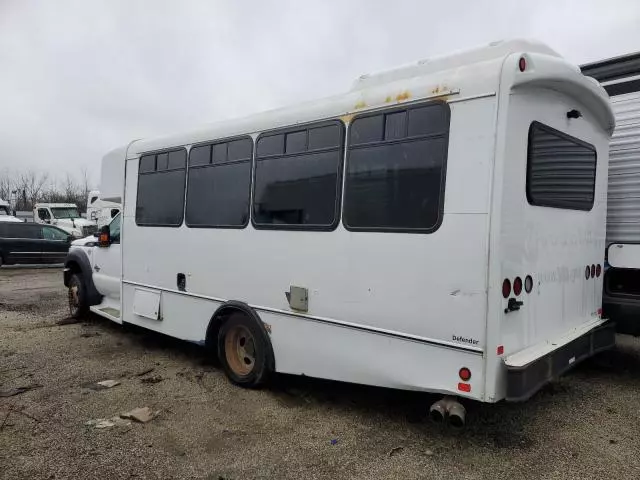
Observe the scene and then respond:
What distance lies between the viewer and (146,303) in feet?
20.3

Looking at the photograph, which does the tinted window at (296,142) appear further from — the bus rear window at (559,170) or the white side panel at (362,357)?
the bus rear window at (559,170)

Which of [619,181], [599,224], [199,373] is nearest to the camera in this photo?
[599,224]

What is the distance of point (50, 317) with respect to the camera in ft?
28.1

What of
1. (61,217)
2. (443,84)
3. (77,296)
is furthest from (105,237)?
(61,217)

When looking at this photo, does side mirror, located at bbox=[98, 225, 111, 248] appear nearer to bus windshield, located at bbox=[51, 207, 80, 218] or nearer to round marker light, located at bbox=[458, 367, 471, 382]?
round marker light, located at bbox=[458, 367, 471, 382]

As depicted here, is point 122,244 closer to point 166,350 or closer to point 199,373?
point 166,350

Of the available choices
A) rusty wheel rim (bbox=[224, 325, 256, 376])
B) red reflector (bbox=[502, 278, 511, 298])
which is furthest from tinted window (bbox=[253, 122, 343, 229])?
red reflector (bbox=[502, 278, 511, 298])

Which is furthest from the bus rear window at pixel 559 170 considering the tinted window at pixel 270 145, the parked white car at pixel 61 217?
the parked white car at pixel 61 217

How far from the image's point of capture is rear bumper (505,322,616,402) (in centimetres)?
328

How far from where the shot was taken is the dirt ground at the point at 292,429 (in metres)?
3.50

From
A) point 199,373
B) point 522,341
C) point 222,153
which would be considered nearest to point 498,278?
point 522,341

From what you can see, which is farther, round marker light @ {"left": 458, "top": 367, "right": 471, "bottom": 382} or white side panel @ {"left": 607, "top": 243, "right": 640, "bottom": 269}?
white side panel @ {"left": 607, "top": 243, "right": 640, "bottom": 269}

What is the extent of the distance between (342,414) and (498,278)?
196 centimetres

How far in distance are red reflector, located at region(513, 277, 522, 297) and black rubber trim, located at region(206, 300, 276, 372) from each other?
7.42 ft
